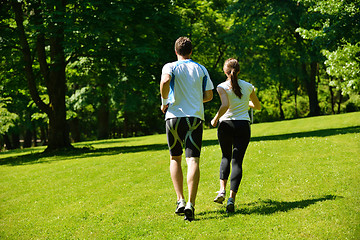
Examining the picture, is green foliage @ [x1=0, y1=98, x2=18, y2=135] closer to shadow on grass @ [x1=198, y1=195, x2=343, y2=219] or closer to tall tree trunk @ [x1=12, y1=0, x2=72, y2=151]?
tall tree trunk @ [x1=12, y1=0, x2=72, y2=151]

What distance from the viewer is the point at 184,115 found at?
5508 millimetres

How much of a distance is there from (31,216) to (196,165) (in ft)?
12.3

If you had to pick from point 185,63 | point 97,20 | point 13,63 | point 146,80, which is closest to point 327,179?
point 185,63

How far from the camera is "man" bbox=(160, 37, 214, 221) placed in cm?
551

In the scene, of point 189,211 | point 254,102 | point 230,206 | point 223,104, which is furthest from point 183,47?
point 230,206

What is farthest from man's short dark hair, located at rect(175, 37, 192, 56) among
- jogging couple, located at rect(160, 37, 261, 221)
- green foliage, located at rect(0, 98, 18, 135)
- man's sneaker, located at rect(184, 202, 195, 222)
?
green foliage, located at rect(0, 98, 18, 135)

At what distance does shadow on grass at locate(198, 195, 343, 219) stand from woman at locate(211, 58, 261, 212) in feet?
0.94

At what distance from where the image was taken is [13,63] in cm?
2180

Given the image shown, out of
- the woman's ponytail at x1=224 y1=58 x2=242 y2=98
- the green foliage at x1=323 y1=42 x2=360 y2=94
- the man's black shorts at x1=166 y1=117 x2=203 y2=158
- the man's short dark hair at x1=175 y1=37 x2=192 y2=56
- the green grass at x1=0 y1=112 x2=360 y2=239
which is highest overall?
the green foliage at x1=323 y1=42 x2=360 y2=94

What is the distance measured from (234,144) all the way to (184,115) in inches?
45.3

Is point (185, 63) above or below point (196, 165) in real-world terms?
above

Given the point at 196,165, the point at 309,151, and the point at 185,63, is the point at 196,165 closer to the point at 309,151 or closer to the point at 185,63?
the point at 185,63

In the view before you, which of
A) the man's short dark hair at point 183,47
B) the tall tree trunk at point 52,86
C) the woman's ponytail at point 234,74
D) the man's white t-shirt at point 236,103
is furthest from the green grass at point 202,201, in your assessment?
the tall tree trunk at point 52,86

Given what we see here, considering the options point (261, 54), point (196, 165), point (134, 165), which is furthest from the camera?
point (261, 54)
